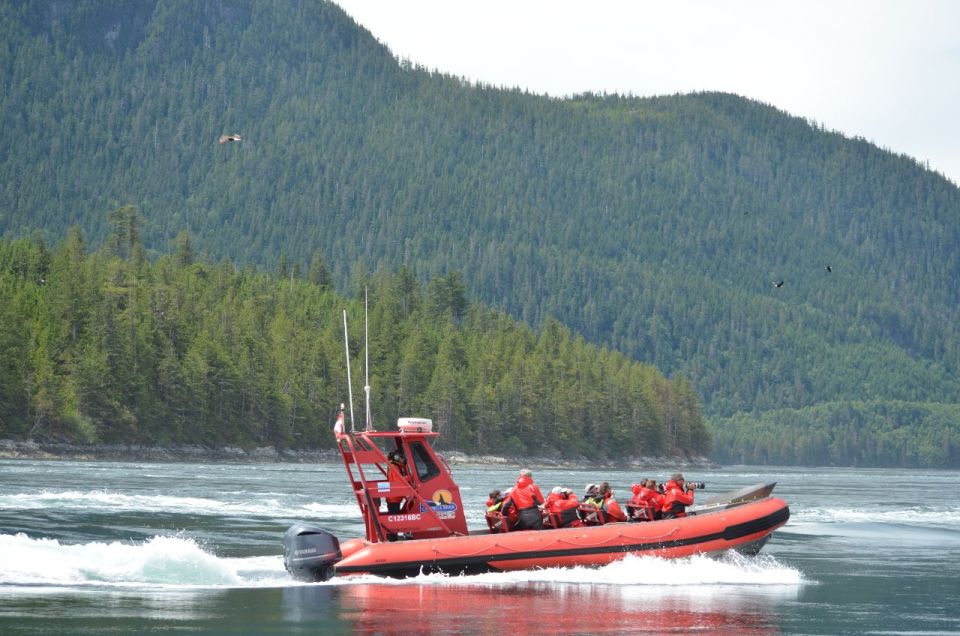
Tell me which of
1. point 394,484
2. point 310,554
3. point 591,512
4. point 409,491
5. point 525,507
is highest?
Result: point 394,484

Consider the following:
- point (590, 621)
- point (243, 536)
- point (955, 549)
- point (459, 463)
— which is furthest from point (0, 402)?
point (590, 621)

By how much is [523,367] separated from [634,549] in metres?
128

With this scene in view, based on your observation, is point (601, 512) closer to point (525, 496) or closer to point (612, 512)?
point (612, 512)

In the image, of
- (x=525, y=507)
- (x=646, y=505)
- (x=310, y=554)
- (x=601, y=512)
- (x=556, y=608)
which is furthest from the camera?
(x=646, y=505)

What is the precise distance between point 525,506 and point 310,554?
4558 mm

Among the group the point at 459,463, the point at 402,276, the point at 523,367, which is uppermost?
the point at 402,276

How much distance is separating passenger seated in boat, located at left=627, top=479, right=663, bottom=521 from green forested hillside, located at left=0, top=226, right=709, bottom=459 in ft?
221

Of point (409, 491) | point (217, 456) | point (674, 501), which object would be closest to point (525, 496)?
point (409, 491)

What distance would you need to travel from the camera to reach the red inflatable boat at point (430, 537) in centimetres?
2970

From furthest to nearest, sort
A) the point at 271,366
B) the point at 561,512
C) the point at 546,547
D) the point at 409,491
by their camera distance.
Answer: the point at 271,366 < the point at 561,512 < the point at 409,491 < the point at 546,547

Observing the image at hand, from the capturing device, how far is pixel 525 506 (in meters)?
31.0

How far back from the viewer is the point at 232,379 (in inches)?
5212

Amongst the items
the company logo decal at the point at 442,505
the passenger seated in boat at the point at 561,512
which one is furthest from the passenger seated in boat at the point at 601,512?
the company logo decal at the point at 442,505

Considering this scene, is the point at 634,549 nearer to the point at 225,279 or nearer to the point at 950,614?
the point at 950,614
